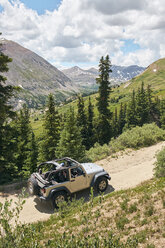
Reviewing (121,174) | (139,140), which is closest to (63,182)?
(121,174)

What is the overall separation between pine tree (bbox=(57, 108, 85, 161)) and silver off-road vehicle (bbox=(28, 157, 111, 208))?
455 inches

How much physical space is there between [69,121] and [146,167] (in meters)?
12.4

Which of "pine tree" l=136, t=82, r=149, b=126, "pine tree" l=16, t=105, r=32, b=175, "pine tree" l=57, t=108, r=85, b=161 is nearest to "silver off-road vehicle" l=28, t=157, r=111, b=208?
"pine tree" l=57, t=108, r=85, b=161

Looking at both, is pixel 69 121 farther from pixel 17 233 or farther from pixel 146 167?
pixel 17 233

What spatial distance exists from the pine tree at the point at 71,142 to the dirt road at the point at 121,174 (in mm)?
6421


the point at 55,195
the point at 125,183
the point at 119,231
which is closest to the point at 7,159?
the point at 55,195

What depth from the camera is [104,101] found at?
1388 inches

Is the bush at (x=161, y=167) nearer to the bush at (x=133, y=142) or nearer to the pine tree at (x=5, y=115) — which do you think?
the bush at (x=133, y=142)

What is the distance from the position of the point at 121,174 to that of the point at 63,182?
6.01 metres

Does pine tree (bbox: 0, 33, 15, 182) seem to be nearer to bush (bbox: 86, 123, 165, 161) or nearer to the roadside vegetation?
the roadside vegetation

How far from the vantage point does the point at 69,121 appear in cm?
2483

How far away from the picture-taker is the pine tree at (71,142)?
2408cm

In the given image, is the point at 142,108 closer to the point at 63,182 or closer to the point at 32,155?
the point at 32,155

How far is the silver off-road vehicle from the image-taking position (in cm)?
1030
